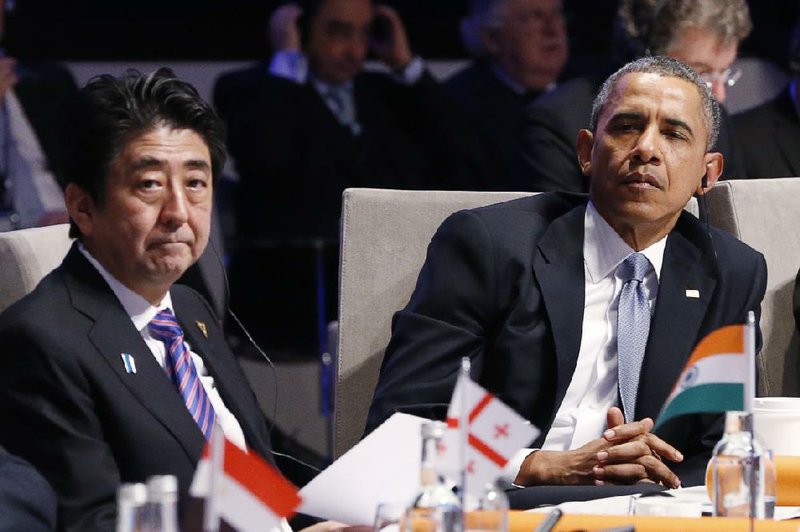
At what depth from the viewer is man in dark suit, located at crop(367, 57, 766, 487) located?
288 centimetres

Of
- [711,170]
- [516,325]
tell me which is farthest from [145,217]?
[711,170]

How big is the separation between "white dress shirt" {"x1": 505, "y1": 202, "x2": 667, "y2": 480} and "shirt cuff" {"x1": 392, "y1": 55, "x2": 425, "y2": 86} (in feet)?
10.2

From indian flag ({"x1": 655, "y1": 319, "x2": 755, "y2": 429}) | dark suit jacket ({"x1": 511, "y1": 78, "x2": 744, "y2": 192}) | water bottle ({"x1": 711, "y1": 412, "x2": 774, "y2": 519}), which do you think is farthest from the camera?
dark suit jacket ({"x1": 511, "y1": 78, "x2": 744, "y2": 192})

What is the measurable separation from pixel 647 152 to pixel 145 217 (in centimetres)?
103

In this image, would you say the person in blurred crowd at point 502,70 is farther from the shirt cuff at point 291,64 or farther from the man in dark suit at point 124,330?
the man in dark suit at point 124,330

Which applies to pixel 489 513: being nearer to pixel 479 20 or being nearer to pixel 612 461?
pixel 612 461

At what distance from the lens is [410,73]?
6.12m

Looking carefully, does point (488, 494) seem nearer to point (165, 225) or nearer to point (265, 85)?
point (165, 225)

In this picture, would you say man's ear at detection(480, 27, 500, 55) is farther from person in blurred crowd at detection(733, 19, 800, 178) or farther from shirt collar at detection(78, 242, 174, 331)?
shirt collar at detection(78, 242, 174, 331)

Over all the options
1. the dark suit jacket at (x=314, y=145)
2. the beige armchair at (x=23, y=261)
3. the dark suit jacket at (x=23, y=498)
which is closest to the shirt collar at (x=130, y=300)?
the beige armchair at (x=23, y=261)

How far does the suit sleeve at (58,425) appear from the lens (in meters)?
2.26

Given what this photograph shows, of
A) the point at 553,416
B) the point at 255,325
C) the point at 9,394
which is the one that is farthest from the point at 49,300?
the point at 255,325

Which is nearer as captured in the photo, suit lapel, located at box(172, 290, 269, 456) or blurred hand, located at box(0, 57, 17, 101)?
suit lapel, located at box(172, 290, 269, 456)

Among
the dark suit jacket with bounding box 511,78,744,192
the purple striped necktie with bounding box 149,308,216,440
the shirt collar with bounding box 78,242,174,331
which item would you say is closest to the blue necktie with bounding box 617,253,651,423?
the purple striped necktie with bounding box 149,308,216,440
